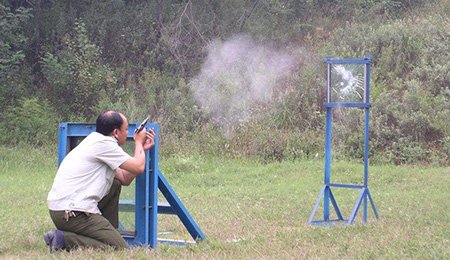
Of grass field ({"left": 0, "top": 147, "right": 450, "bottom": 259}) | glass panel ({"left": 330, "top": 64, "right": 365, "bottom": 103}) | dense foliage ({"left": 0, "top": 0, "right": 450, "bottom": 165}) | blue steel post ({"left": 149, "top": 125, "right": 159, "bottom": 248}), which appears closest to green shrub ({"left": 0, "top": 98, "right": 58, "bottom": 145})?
dense foliage ({"left": 0, "top": 0, "right": 450, "bottom": 165})

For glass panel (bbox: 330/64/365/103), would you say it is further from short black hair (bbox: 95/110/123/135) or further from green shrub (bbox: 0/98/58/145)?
green shrub (bbox: 0/98/58/145)

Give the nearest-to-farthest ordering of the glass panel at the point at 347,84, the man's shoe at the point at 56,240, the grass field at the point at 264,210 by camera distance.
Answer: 1. the grass field at the point at 264,210
2. the man's shoe at the point at 56,240
3. the glass panel at the point at 347,84

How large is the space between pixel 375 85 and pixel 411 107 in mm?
1382

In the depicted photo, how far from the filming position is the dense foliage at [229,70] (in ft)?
53.9

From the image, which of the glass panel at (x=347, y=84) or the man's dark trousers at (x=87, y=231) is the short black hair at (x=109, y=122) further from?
the glass panel at (x=347, y=84)

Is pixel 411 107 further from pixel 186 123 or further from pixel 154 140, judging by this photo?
pixel 154 140

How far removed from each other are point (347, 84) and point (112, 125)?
353cm

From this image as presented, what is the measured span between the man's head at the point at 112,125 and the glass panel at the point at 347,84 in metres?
3.34

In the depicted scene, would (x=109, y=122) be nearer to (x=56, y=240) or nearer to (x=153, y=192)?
(x=153, y=192)

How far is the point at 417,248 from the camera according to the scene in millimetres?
6289

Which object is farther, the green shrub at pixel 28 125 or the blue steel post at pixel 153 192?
the green shrub at pixel 28 125

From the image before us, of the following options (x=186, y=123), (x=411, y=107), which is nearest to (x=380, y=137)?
(x=411, y=107)

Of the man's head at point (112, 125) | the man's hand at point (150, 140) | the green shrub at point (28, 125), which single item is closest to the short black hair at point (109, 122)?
the man's head at point (112, 125)

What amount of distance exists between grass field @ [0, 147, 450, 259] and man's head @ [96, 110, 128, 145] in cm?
76
